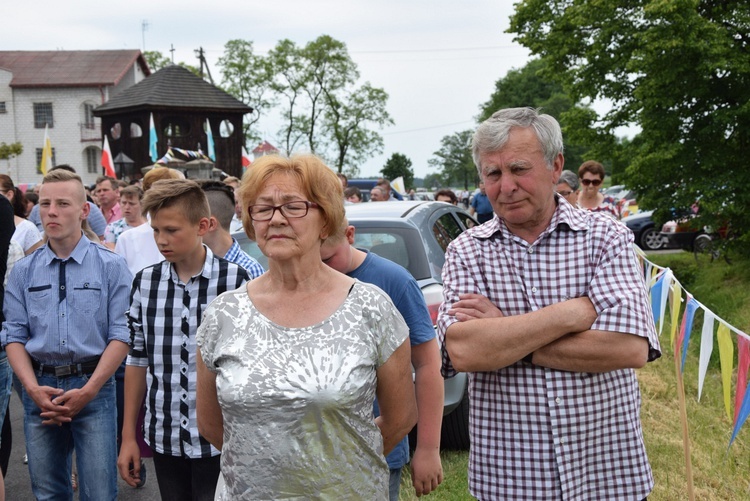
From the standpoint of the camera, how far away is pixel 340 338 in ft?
7.68

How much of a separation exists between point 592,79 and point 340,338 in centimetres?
1389

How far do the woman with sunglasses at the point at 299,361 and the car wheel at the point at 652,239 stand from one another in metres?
22.5

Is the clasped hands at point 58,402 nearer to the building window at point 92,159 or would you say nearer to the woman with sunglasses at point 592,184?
the woman with sunglasses at point 592,184

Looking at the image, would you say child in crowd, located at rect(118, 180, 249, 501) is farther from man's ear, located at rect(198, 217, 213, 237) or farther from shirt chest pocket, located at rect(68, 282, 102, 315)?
shirt chest pocket, located at rect(68, 282, 102, 315)

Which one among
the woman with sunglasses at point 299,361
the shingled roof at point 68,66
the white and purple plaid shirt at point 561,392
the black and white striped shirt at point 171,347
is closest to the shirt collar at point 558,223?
the white and purple plaid shirt at point 561,392

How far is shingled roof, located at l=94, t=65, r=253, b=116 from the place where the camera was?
45.8 meters

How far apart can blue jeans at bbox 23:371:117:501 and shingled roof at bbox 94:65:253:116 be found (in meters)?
43.3

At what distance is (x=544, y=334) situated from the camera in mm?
2598

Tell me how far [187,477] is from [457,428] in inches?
115

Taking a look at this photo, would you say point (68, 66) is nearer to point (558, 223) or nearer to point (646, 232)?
point (646, 232)

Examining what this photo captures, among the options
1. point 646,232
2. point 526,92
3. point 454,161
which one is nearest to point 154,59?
point 526,92

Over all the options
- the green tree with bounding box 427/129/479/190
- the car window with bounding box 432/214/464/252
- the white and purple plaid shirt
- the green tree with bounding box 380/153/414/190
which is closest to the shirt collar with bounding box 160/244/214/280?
the white and purple plaid shirt

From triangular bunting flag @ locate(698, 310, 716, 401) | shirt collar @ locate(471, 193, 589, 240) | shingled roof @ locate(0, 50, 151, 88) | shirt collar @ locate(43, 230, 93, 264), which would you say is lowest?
triangular bunting flag @ locate(698, 310, 716, 401)

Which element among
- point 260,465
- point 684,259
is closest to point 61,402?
point 260,465
